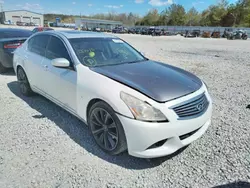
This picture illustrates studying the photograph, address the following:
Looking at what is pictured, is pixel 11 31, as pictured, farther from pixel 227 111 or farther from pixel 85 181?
pixel 227 111

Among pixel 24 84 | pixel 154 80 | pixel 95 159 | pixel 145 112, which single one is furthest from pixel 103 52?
pixel 24 84

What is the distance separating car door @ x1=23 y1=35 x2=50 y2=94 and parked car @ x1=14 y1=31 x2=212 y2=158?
0.17ft

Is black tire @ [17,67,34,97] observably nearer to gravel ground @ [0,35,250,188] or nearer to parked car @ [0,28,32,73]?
gravel ground @ [0,35,250,188]

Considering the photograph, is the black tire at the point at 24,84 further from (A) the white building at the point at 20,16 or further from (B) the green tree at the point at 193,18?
(A) the white building at the point at 20,16

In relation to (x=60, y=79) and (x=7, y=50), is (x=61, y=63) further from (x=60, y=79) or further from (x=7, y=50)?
(x=7, y=50)

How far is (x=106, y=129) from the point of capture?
267 cm

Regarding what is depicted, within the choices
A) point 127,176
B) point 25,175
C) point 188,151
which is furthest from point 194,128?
point 25,175

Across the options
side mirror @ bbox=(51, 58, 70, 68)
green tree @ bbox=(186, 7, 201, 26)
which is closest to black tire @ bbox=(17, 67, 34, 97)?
side mirror @ bbox=(51, 58, 70, 68)

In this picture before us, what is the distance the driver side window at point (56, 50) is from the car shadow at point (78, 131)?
3.71 ft

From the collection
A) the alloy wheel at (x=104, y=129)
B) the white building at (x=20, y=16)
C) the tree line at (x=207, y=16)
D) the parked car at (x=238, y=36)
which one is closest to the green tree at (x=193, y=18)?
the tree line at (x=207, y=16)

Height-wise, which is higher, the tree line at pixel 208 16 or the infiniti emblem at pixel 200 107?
the tree line at pixel 208 16

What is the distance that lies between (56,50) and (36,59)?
0.74 metres

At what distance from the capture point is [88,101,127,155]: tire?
243 centimetres

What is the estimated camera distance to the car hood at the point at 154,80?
94.7 inches
